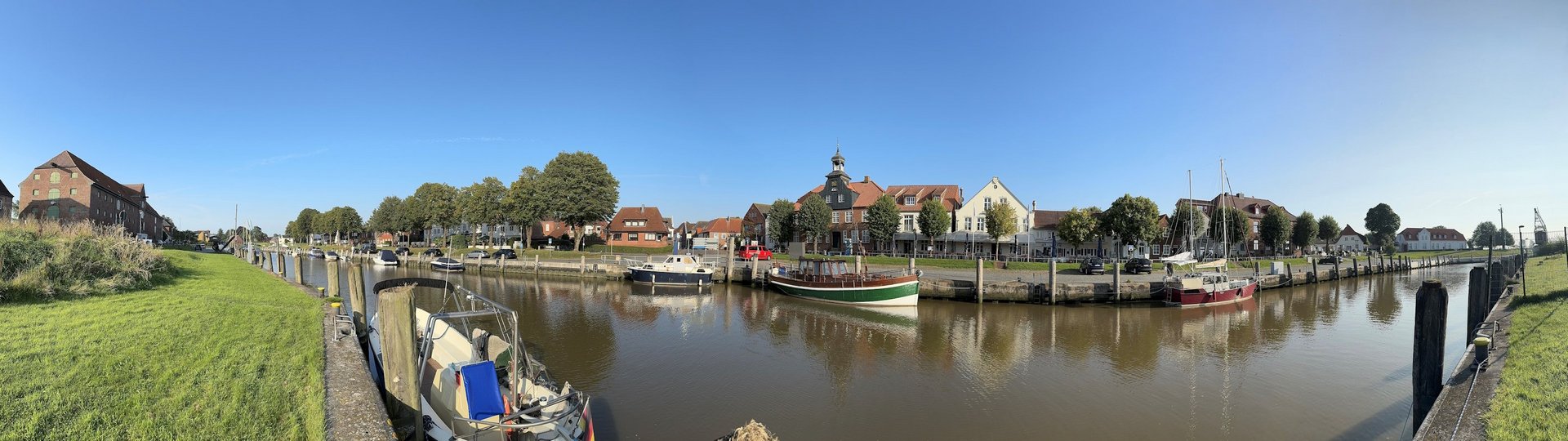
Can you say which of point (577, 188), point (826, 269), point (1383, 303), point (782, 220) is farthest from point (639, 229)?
point (1383, 303)

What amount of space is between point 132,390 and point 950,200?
55.6 m

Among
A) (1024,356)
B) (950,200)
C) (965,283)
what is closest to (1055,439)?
(1024,356)

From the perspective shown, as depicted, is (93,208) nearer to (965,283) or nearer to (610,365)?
(610,365)

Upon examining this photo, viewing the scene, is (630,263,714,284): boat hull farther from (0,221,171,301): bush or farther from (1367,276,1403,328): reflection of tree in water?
(1367,276,1403,328): reflection of tree in water

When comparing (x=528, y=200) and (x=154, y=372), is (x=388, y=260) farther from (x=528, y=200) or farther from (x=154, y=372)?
(x=154, y=372)

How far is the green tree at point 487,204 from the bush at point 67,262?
1944 inches

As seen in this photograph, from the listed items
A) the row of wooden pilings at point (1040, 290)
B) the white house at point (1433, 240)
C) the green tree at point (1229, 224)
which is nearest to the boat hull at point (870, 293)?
the row of wooden pilings at point (1040, 290)

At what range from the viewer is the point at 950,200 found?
55750 millimetres

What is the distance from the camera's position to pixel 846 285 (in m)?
24.7

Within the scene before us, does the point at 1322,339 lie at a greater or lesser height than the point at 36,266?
lesser

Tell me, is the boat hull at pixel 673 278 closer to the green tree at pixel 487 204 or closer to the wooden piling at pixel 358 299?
the wooden piling at pixel 358 299

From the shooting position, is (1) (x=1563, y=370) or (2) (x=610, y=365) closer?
(1) (x=1563, y=370)

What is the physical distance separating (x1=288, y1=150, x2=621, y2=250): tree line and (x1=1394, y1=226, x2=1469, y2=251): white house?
128 m

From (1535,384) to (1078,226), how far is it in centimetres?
4036
